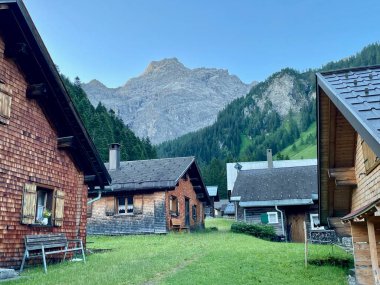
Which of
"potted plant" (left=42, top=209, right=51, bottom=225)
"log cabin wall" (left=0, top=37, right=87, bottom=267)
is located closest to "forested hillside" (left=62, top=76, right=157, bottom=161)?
"log cabin wall" (left=0, top=37, right=87, bottom=267)

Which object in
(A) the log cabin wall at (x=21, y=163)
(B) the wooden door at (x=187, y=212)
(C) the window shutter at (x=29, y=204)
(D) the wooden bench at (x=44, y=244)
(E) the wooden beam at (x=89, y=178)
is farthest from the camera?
(B) the wooden door at (x=187, y=212)

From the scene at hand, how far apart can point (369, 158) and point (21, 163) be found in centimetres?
895

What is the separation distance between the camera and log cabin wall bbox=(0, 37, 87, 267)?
34.6ft

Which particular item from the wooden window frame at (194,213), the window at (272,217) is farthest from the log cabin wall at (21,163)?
the wooden window frame at (194,213)

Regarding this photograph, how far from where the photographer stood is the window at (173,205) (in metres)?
24.3

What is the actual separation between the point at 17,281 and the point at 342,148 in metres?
7.94

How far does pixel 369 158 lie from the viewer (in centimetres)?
783

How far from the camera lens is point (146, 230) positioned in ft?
75.8

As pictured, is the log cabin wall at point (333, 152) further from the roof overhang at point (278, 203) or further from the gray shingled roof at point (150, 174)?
the roof overhang at point (278, 203)

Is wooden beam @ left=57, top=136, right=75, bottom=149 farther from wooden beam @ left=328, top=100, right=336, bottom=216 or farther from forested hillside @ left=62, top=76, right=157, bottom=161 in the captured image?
forested hillside @ left=62, top=76, right=157, bottom=161

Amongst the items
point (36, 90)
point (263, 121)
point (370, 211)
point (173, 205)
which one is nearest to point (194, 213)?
point (173, 205)

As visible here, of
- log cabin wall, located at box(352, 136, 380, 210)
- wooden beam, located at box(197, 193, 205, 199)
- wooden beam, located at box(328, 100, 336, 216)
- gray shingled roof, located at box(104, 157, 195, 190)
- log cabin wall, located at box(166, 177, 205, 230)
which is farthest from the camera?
wooden beam, located at box(197, 193, 205, 199)

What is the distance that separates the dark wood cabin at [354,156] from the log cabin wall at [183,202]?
13.5m

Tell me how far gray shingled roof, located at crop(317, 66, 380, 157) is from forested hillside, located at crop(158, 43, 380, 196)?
104136 mm
